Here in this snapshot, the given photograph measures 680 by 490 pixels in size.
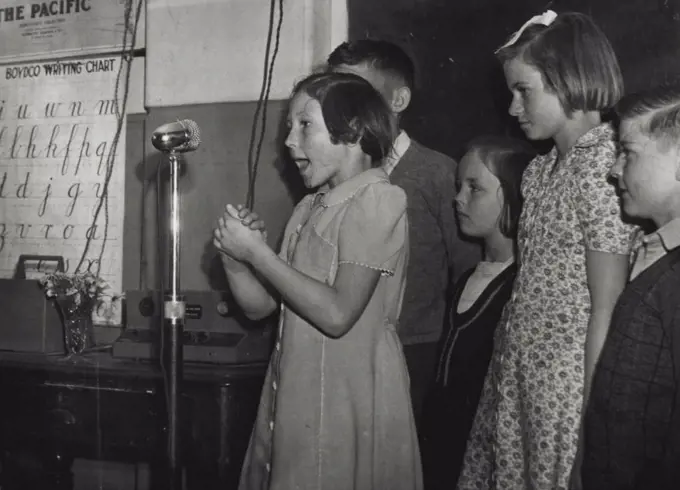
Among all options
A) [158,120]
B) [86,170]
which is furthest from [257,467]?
[86,170]

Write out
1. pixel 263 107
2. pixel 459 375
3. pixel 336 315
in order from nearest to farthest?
pixel 336 315 < pixel 459 375 < pixel 263 107

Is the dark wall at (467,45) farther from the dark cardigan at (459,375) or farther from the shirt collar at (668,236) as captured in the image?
the shirt collar at (668,236)

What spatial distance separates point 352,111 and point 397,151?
2.26ft

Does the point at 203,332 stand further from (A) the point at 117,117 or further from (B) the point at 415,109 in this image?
(A) the point at 117,117

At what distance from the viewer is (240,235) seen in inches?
71.9

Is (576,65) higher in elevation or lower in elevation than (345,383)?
higher

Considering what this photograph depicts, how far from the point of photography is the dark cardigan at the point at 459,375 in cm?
239

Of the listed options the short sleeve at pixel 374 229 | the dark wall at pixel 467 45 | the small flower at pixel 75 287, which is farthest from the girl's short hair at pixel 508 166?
the small flower at pixel 75 287

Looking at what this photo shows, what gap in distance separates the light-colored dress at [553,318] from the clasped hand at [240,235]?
0.63 meters

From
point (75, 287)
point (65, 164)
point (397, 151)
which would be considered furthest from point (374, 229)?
point (65, 164)

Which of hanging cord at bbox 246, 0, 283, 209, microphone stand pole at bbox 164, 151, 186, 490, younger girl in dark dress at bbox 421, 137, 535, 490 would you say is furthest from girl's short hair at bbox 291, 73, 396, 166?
hanging cord at bbox 246, 0, 283, 209

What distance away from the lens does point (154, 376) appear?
8.99ft

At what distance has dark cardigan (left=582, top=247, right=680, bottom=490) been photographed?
1548mm

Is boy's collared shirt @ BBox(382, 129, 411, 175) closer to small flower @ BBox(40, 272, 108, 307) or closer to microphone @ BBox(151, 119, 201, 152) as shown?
microphone @ BBox(151, 119, 201, 152)
